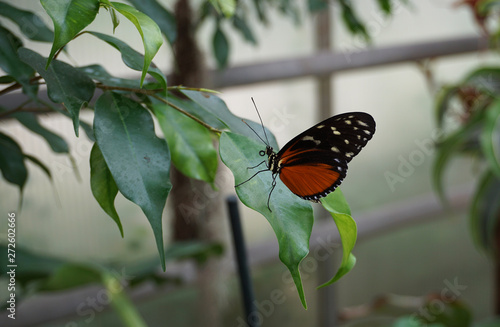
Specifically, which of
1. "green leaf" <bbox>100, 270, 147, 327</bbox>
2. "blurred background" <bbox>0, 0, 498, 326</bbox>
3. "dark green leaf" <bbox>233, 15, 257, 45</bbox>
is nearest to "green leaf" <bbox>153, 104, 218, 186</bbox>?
"green leaf" <bbox>100, 270, 147, 327</bbox>

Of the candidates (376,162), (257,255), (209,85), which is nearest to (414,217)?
(376,162)

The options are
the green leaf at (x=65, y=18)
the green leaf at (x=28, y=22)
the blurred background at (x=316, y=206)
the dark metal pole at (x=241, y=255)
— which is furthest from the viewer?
the blurred background at (x=316, y=206)

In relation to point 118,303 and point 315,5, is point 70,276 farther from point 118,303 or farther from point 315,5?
point 315,5

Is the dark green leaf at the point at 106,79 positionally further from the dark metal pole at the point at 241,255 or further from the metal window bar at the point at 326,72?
the metal window bar at the point at 326,72

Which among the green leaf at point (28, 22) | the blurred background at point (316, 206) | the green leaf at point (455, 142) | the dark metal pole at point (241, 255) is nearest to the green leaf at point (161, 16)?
the green leaf at point (28, 22)

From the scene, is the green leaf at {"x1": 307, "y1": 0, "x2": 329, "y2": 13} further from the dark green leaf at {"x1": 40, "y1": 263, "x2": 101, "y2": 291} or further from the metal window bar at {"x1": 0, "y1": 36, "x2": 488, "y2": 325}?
the dark green leaf at {"x1": 40, "y1": 263, "x2": 101, "y2": 291}

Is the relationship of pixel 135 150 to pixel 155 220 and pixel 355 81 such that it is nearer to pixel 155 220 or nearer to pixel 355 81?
pixel 155 220
